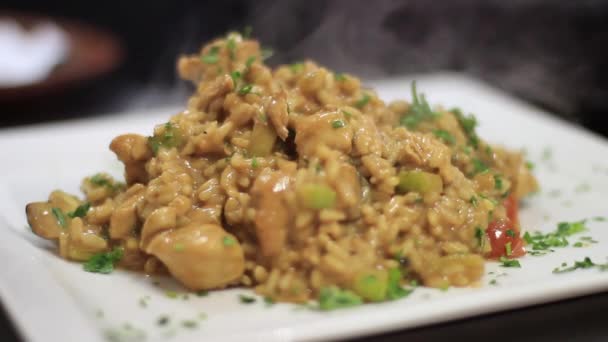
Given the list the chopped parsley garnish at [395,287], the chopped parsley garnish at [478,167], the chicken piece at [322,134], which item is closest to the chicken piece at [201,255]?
the chicken piece at [322,134]

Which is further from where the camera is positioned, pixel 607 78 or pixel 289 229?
pixel 607 78

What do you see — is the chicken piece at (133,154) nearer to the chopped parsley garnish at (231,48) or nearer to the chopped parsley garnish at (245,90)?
the chopped parsley garnish at (245,90)

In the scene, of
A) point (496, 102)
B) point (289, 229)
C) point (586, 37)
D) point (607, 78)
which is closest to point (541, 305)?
point (289, 229)

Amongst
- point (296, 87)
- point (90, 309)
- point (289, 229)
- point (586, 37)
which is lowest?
point (90, 309)

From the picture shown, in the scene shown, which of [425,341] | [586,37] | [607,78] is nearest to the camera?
[425,341]

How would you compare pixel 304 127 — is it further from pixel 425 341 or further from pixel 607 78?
pixel 607 78

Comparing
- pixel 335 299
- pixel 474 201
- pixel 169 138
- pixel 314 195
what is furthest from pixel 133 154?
pixel 474 201
